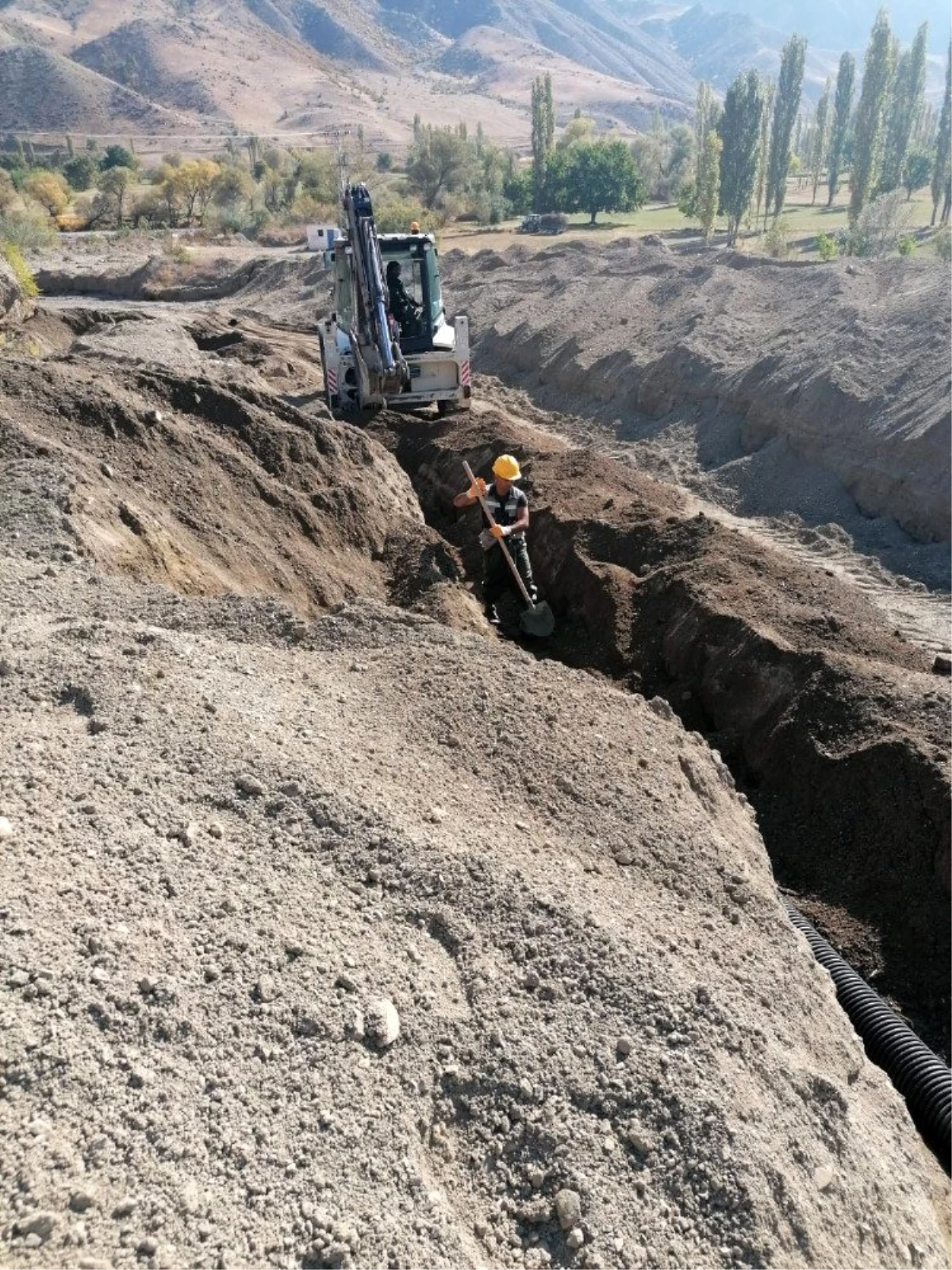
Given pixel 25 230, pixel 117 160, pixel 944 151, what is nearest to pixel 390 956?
pixel 25 230

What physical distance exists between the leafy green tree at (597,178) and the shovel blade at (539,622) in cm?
5800

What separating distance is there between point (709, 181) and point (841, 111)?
25377 mm

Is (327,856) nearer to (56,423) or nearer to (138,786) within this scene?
(138,786)

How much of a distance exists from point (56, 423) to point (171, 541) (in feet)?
6.78

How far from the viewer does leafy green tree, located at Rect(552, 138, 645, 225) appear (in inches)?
2424

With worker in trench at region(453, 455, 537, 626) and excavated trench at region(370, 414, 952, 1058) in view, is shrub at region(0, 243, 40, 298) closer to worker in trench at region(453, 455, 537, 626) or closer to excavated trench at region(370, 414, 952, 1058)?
excavated trench at region(370, 414, 952, 1058)

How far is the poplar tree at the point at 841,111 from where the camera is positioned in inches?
2510

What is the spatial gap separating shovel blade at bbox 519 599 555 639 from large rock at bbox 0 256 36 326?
14593mm

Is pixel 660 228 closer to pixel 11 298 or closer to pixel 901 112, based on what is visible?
pixel 901 112

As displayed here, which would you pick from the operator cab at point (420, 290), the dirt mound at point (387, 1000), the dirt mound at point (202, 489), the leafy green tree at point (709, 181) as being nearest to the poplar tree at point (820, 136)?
the leafy green tree at point (709, 181)

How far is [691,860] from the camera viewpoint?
5.33 metres

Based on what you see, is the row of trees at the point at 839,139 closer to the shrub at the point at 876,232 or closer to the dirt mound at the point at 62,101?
the shrub at the point at 876,232

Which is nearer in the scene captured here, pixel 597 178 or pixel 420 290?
pixel 420 290

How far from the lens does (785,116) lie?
60.0m
